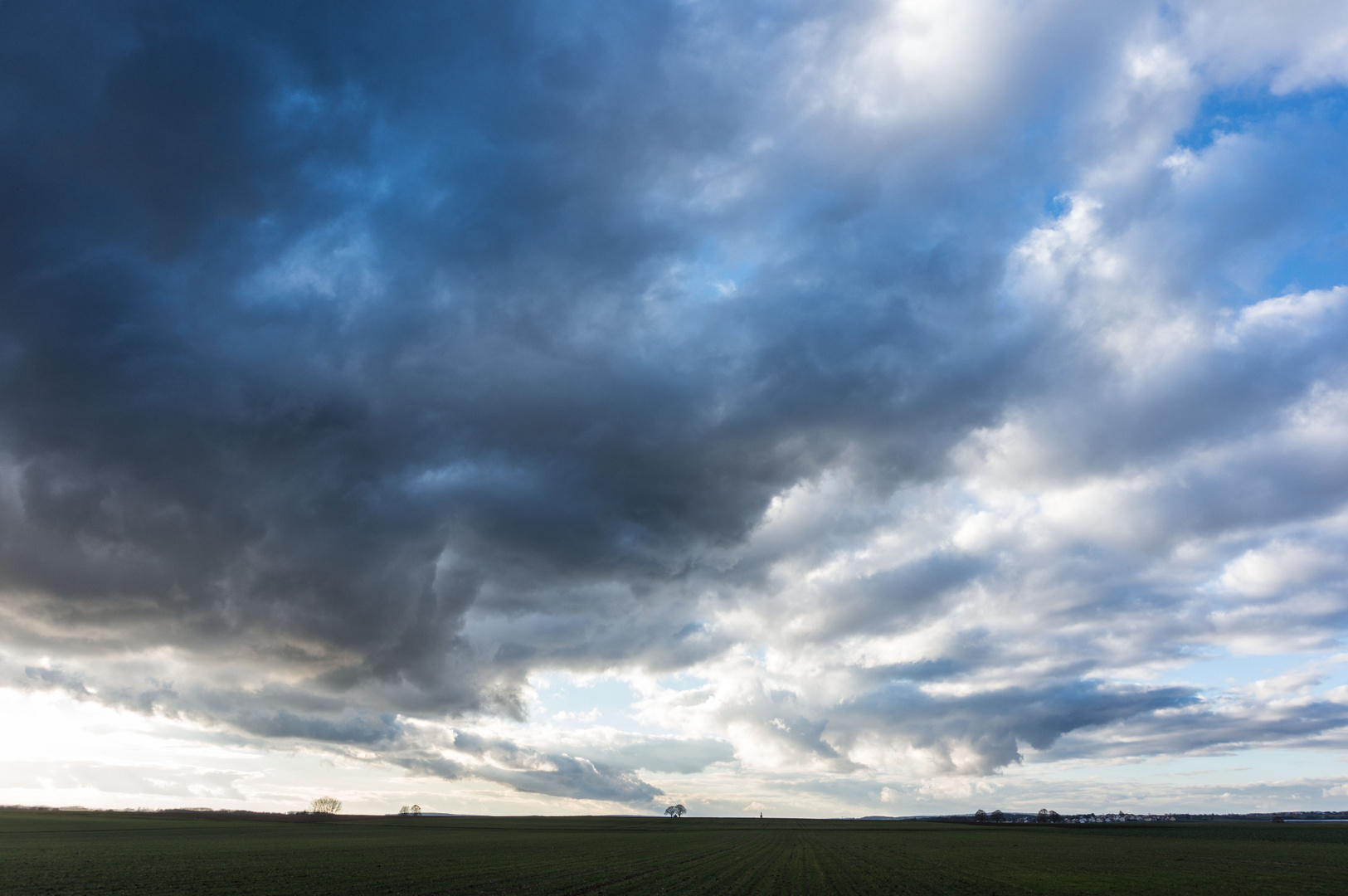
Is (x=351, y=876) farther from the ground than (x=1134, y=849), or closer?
farther from the ground

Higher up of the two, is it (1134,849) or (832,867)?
(832,867)

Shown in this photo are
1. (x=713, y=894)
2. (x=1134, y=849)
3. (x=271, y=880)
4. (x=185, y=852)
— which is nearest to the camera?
(x=713, y=894)

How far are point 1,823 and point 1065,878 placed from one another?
215379mm

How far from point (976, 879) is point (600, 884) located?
108ft

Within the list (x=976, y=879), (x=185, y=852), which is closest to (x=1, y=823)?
(x=185, y=852)

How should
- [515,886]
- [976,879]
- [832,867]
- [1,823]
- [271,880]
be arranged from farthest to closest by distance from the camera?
[1,823] → [832,867] → [976,879] → [271,880] → [515,886]

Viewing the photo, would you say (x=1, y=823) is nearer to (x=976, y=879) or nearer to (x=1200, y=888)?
(x=976, y=879)

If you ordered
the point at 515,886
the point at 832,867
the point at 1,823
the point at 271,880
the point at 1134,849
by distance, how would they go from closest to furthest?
the point at 515,886, the point at 271,880, the point at 832,867, the point at 1134,849, the point at 1,823

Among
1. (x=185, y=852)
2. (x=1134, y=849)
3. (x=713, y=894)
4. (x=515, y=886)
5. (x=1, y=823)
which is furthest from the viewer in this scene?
(x=1, y=823)

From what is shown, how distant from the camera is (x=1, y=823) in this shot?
531 ft

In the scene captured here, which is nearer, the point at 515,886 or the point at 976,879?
the point at 515,886

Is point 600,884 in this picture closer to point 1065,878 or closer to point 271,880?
point 271,880

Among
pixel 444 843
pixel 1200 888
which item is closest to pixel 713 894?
pixel 1200 888

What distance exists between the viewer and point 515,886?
172 ft
